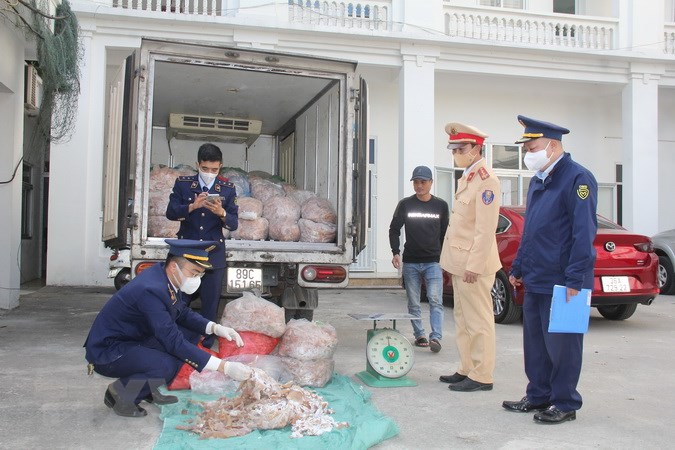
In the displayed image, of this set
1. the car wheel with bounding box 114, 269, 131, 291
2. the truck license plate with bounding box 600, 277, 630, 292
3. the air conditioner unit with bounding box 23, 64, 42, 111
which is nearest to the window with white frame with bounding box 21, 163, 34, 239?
the air conditioner unit with bounding box 23, 64, 42, 111

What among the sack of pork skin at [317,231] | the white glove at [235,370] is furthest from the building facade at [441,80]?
the white glove at [235,370]

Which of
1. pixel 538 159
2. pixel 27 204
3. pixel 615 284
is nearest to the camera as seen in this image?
pixel 538 159

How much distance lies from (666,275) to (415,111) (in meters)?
5.19

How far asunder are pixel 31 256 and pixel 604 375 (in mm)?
11992

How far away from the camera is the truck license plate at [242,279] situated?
553 centimetres

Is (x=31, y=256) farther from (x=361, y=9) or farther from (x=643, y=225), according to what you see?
(x=643, y=225)

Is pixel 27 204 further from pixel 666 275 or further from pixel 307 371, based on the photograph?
pixel 666 275

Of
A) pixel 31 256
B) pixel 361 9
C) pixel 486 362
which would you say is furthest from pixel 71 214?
pixel 486 362

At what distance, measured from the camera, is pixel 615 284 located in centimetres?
692

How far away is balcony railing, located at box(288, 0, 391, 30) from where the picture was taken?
38.8ft

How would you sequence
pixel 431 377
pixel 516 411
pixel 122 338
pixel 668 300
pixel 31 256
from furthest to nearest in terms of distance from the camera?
pixel 31 256, pixel 668 300, pixel 431 377, pixel 516 411, pixel 122 338

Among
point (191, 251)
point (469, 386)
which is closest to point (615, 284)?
point (469, 386)

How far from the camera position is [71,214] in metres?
10.8

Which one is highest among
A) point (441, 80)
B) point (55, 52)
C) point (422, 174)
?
point (441, 80)
